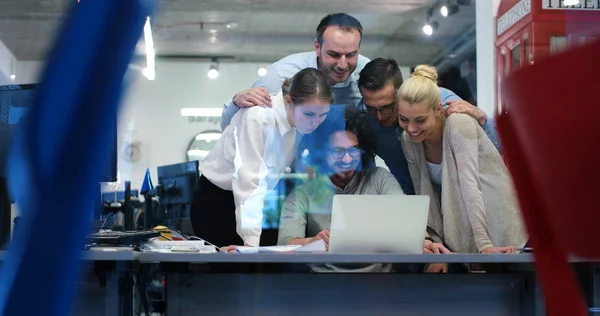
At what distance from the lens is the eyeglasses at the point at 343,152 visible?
13.1 feet

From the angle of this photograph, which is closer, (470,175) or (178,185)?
(470,175)

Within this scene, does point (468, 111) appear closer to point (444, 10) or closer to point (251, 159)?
point (251, 159)

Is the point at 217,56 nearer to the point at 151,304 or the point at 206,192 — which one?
the point at 206,192

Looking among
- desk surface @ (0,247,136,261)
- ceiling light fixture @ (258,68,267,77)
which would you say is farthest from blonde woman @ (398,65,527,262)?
desk surface @ (0,247,136,261)

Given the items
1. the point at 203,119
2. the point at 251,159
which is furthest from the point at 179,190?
the point at 203,119

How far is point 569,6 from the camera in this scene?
501 cm

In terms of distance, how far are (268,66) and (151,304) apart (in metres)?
2.70

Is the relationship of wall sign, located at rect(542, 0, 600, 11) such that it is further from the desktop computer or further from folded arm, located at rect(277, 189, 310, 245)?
the desktop computer

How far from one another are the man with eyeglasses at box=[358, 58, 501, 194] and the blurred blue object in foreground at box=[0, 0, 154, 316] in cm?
318

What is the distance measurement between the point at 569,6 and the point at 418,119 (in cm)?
210

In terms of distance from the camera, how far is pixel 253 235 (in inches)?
154

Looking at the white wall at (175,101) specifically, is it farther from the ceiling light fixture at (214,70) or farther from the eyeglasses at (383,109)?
the eyeglasses at (383,109)

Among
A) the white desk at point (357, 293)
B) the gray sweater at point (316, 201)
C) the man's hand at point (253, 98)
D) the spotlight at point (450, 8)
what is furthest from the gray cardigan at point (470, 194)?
the spotlight at point (450, 8)

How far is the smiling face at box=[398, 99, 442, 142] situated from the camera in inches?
139
